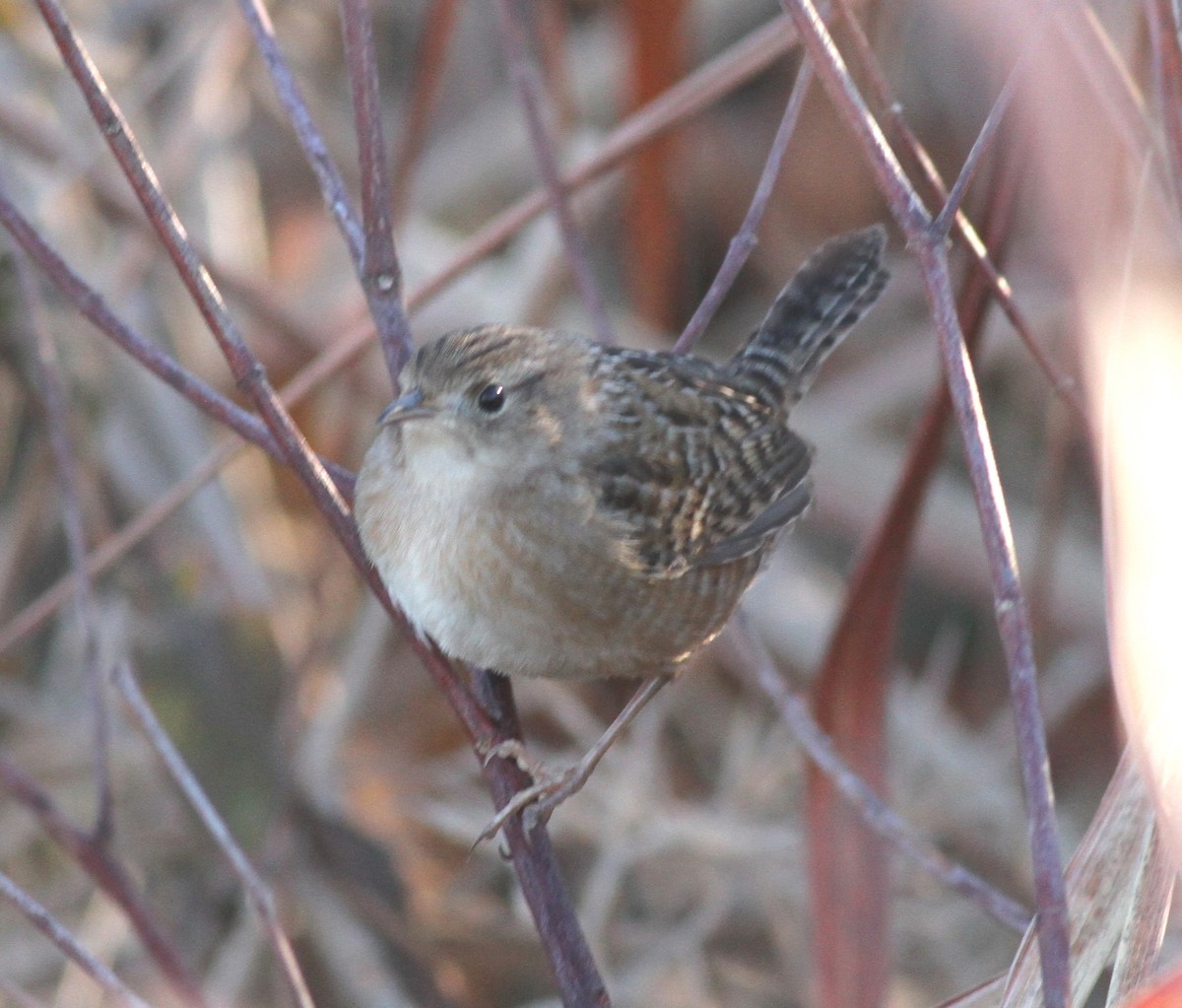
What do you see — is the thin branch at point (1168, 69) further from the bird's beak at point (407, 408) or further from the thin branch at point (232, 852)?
the thin branch at point (232, 852)

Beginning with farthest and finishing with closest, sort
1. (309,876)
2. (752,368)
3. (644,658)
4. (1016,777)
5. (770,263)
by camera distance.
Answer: (770,263) → (1016,777) → (309,876) → (752,368) → (644,658)

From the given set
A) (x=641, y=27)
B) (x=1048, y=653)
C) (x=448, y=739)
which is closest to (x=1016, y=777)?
(x=1048, y=653)

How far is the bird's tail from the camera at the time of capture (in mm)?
3465

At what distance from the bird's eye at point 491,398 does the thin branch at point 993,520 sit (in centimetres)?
105

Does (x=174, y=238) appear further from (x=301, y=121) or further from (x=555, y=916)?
(x=555, y=916)

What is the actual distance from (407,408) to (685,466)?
26.6 inches

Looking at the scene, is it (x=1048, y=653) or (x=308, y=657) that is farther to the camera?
(x=1048, y=653)

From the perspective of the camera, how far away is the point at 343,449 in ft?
15.9

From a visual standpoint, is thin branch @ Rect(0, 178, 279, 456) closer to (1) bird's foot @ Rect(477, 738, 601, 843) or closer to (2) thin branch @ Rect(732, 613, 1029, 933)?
(1) bird's foot @ Rect(477, 738, 601, 843)

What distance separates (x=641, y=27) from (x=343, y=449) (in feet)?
5.05

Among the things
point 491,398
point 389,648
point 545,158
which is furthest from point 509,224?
point 389,648

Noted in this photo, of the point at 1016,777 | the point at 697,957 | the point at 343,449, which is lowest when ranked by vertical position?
the point at 1016,777

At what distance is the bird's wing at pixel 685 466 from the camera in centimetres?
277

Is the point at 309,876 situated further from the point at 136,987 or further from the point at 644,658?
→ the point at 644,658
